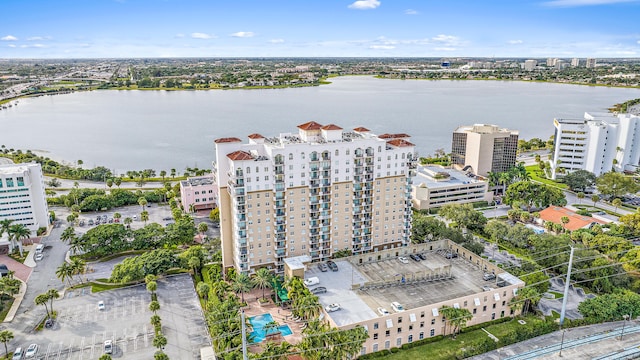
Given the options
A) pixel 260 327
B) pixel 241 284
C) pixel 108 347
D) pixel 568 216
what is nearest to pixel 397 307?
pixel 260 327

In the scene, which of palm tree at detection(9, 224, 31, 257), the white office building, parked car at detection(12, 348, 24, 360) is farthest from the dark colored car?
the white office building

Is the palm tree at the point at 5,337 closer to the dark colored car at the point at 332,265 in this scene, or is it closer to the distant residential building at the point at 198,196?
the dark colored car at the point at 332,265

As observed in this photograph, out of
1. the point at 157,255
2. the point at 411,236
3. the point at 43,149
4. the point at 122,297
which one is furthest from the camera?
the point at 43,149

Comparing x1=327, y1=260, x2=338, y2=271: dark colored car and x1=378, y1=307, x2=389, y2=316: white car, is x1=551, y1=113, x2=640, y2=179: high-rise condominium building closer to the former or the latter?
x1=327, y1=260, x2=338, y2=271: dark colored car

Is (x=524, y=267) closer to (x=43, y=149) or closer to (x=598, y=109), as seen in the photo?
(x=43, y=149)

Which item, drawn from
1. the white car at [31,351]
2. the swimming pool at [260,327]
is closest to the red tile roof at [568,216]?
the swimming pool at [260,327]

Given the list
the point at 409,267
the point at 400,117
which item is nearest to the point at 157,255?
the point at 409,267
